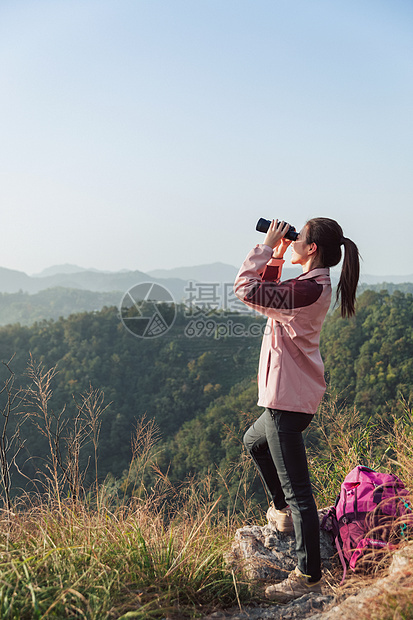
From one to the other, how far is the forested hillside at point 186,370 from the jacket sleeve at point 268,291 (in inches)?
324

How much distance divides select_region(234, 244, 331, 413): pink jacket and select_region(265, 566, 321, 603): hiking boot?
0.57 metres

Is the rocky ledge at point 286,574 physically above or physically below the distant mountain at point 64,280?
below

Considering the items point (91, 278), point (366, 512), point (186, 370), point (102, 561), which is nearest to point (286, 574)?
point (366, 512)

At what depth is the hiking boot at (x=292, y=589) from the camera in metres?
1.45

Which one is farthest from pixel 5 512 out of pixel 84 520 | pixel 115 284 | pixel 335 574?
pixel 115 284

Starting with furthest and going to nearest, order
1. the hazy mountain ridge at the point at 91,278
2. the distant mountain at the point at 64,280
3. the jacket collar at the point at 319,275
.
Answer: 1. the distant mountain at the point at 64,280
2. the hazy mountain ridge at the point at 91,278
3. the jacket collar at the point at 319,275

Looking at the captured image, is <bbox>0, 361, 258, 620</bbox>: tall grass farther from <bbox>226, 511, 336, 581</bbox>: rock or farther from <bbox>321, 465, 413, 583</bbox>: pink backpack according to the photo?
<bbox>321, 465, 413, 583</bbox>: pink backpack

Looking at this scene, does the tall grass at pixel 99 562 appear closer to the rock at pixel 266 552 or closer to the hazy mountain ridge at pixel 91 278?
the rock at pixel 266 552

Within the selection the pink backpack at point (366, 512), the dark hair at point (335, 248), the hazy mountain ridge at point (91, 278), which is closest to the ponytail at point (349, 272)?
the dark hair at point (335, 248)

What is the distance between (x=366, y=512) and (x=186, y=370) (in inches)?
782

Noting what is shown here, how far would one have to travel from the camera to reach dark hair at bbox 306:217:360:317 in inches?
59.1

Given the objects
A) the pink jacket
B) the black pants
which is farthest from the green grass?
the pink jacket

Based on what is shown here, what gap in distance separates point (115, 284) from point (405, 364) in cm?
6908

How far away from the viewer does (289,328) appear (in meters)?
1.47
